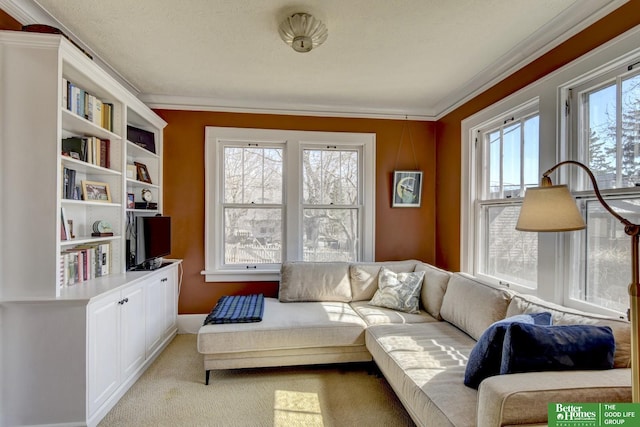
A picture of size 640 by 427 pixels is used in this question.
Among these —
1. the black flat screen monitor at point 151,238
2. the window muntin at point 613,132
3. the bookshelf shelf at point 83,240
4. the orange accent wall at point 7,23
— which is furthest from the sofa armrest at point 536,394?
the orange accent wall at point 7,23

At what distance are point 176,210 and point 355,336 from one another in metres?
2.32

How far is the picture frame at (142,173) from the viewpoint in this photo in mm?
3170

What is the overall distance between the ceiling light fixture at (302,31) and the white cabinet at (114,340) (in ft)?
6.80

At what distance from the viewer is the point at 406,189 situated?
378 centimetres

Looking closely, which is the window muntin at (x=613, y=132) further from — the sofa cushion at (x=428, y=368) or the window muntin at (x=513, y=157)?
the sofa cushion at (x=428, y=368)

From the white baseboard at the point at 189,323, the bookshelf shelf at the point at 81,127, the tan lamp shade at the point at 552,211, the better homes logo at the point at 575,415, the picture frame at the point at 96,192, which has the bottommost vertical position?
the white baseboard at the point at 189,323

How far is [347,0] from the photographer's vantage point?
185cm

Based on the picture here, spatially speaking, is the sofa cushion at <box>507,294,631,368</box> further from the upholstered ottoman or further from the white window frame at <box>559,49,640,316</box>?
the upholstered ottoman

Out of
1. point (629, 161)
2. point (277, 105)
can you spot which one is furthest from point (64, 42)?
point (629, 161)

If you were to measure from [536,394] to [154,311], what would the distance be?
2831 mm

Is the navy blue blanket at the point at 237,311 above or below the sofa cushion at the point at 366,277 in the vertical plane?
below

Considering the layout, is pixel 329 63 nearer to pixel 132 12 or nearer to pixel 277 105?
pixel 277 105

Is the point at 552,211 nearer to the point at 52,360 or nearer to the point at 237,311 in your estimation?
the point at 237,311

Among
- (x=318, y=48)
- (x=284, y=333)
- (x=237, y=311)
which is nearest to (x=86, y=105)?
(x=318, y=48)
